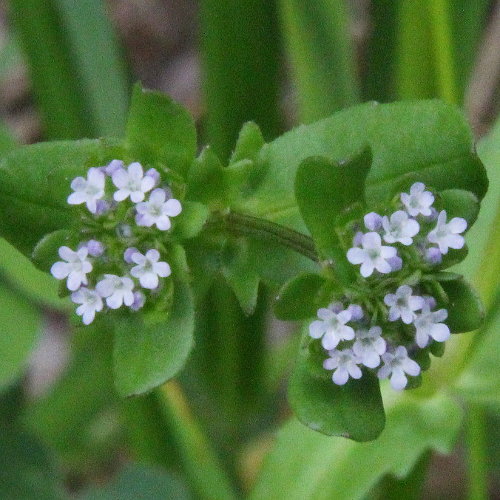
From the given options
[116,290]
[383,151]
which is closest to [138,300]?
[116,290]

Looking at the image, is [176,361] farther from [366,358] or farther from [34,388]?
[34,388]

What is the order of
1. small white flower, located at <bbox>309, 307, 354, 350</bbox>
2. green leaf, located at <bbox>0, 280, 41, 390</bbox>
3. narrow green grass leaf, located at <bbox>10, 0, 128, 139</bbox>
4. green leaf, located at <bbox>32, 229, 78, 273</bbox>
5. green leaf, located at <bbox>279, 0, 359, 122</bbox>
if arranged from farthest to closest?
narrow green grass leaf, located at <bbox>10, 0, 128, 139</bbox>, green leaf, located at <bbox>279, 0, 359, 122</bbox>, green leaf, located at <bbox>0, 280, 41, 390</bbox>, green leaf, located at <bbox>32, 229, 78, 273</bbox>, small white flower, located at <bbox>309, 307, 354, 350</bbox>

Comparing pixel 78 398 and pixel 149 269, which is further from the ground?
pixel 149 269

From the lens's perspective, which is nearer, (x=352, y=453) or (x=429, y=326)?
(x=429, y=326)

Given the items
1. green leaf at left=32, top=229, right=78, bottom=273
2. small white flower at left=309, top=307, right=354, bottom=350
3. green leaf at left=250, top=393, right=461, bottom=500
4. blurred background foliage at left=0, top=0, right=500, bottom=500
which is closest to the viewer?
small white flower at left=309, top=307, right=354, bottom=350

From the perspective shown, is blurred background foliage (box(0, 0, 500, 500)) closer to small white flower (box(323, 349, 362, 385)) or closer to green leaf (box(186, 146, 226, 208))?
small white flower (box(323, 349, 362, 385))

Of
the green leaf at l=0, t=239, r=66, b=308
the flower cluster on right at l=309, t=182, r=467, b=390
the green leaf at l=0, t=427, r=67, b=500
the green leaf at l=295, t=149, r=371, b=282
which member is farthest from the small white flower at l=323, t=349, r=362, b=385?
the green leaf at l=0, t=427, r=67, b=500

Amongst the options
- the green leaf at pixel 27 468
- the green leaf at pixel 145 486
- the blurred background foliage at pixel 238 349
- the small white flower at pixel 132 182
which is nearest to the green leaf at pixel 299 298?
the small white flower at pixel 132 182

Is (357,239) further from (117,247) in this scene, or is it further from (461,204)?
(117,247)
